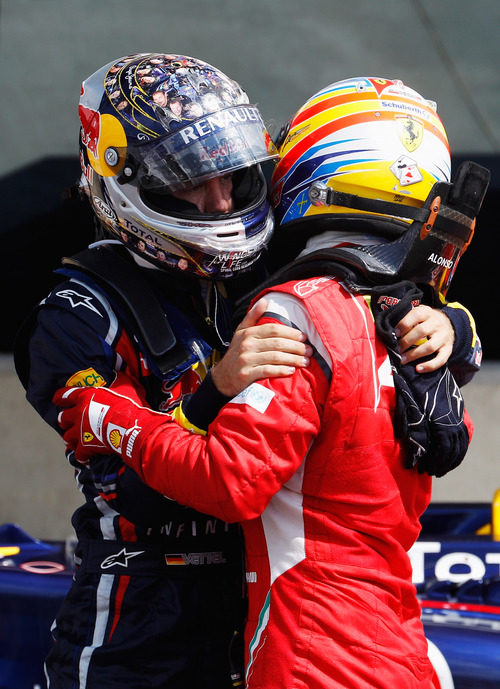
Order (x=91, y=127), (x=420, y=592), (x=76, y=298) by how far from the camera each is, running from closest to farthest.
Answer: (x=76, y=298) → (x=91, y=127) → (x=420, y=592)

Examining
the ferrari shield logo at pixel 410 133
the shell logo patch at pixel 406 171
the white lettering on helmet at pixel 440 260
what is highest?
the ferrari shield logo at pixel 410 133

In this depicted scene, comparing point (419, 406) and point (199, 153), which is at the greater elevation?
point (199, 153)

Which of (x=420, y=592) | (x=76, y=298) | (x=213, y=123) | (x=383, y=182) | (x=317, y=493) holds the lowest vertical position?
(x=420, y=592)

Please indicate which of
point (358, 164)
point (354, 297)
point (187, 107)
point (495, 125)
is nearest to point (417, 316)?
point (354, 297)

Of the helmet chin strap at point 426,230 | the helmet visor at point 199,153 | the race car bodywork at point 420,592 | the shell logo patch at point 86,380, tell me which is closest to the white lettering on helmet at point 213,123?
the helmet visor at point 199,153

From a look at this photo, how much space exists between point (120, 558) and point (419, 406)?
0.69 m

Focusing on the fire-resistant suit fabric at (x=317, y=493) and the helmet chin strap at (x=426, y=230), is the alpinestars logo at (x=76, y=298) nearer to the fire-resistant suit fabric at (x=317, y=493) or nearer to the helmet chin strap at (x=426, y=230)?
the fire-resistant suit fabric at (x=317, y=493)

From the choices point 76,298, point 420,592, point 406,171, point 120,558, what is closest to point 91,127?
point 76,298

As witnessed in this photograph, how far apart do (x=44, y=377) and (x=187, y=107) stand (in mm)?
656

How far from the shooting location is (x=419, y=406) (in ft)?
5.43

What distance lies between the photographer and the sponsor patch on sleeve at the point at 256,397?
1521 mm

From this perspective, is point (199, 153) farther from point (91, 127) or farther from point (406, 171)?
point (406, 171)

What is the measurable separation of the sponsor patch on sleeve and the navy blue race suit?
0.34 metres

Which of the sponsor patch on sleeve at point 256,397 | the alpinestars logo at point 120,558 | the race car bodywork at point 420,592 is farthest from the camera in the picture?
the race car bodywork at point 420,592
